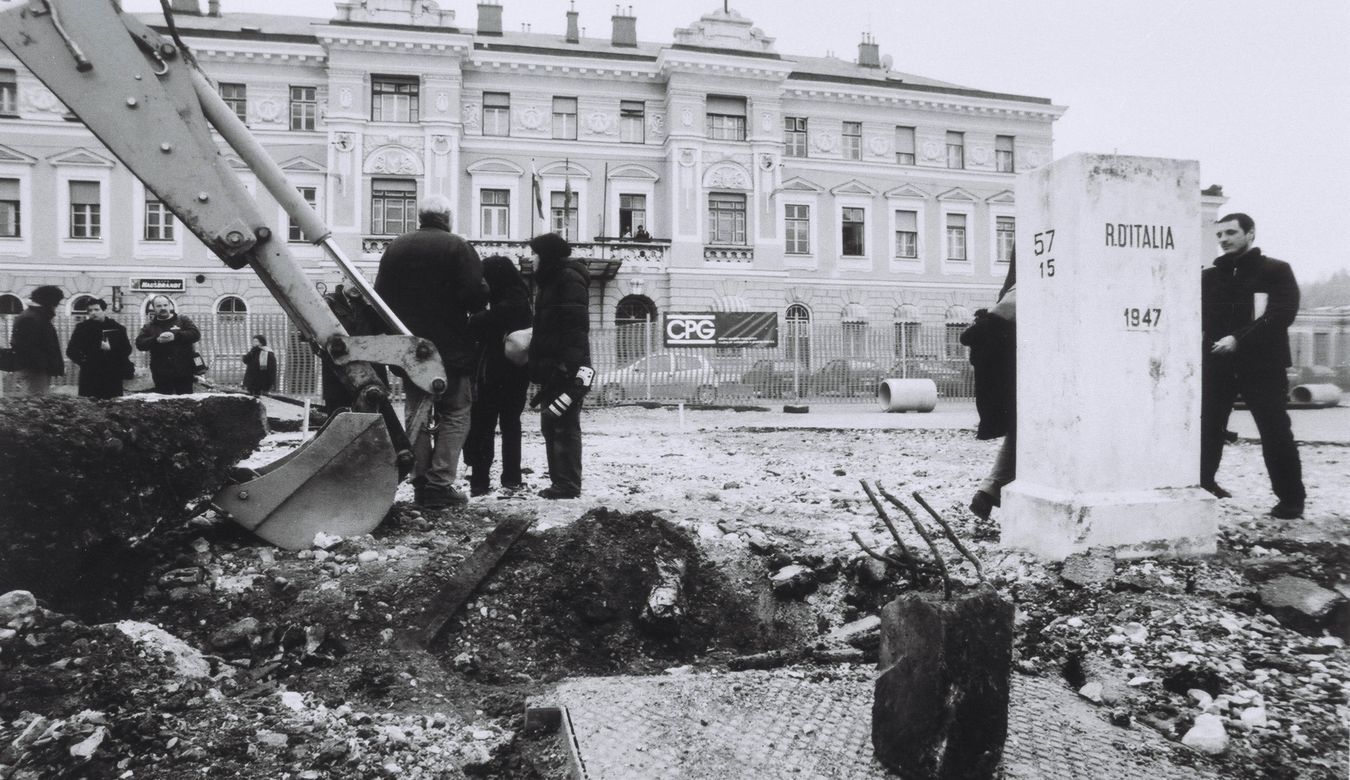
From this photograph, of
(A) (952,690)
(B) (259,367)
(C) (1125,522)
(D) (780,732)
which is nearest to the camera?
(A) (952,690)

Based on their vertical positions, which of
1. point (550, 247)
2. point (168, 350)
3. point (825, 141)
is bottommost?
point (168, 350)

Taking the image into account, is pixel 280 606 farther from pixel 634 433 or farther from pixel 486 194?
pixel 486 194

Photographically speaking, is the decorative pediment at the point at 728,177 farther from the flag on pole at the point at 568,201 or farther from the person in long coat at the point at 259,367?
the person in long coat at the point at 259,367

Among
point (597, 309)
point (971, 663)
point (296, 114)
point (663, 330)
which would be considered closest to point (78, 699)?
point (971, 663)

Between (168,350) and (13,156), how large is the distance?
89.1 ft

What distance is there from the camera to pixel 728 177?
105ft

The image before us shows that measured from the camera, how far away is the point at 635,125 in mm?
32156

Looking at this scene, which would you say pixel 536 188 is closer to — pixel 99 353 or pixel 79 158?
pixel 79 158

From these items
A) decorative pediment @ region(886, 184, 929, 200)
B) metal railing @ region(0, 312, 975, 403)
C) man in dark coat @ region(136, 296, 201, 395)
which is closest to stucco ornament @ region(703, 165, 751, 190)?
decorative pediment @ region(886, 184, 929, 200)

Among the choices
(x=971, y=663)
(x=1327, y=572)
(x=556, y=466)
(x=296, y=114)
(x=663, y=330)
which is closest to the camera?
(x=971, y=663)

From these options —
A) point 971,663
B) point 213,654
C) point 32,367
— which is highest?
point 32,367

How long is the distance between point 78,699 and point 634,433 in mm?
9751

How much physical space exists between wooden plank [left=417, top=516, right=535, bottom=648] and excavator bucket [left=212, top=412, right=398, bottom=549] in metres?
0.59

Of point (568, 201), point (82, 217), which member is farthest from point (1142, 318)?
point (82, 217)
